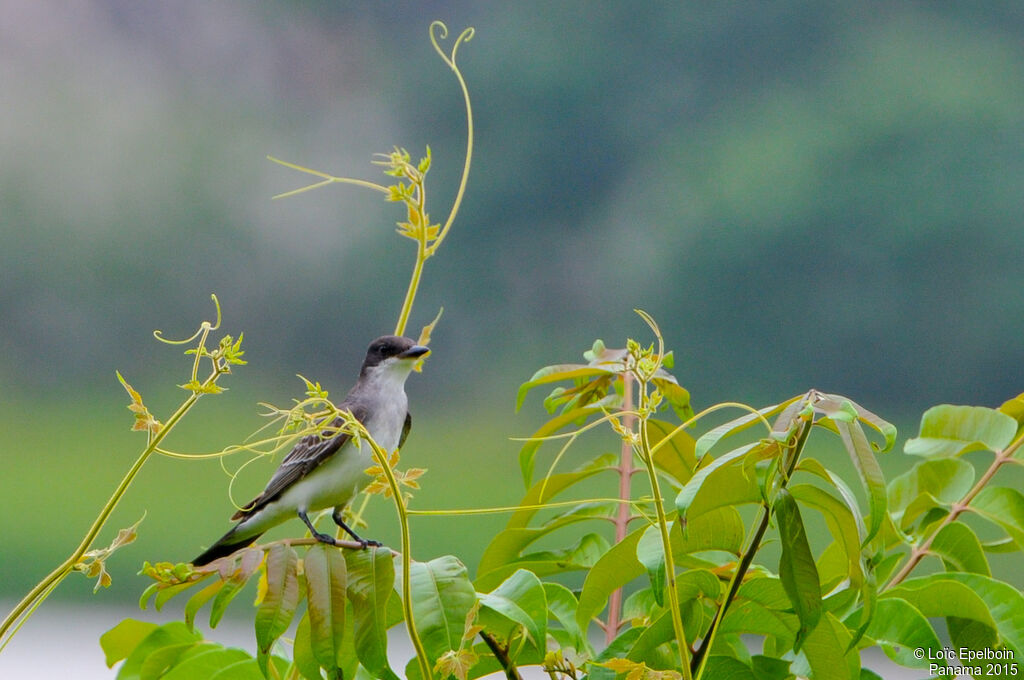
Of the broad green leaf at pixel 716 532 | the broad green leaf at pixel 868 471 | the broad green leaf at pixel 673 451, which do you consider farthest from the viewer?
the broad green leaf at pixel 673 451

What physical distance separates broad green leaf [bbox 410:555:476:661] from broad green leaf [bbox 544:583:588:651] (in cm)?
7

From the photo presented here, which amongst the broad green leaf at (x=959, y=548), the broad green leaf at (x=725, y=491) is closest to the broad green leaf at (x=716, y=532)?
the broad green leaf at (x=725, y=491)

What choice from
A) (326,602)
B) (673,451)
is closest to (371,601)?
(326,602)

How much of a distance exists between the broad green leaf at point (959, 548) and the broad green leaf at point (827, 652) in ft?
0.39

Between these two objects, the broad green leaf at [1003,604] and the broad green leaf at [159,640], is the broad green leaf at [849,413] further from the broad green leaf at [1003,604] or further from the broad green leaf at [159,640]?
the broad green leaf at [159,640]

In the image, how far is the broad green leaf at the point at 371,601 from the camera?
1.29ft

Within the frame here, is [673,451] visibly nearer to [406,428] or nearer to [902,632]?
[902,632]

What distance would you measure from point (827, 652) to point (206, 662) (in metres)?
0.28

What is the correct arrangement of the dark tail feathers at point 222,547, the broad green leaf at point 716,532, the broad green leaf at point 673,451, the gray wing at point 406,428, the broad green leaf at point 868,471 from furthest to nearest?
the gray wing at point 406,428 → the dark tail feathers at point 222,547 → the broad green leaf at point 673,451 → the broad green leaf at point 716,532 → the broad green leaf at point 868,471

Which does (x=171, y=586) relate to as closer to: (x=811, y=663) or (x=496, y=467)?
(x=811, y=663)

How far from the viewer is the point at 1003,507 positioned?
540mm

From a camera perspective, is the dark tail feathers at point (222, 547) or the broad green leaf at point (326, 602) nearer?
the broad green leaf at point (326, 602)

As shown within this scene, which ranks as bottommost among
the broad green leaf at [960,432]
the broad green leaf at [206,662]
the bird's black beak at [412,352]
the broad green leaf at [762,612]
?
the broad green leaf at [206,662]

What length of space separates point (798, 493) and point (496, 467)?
1427 mm
